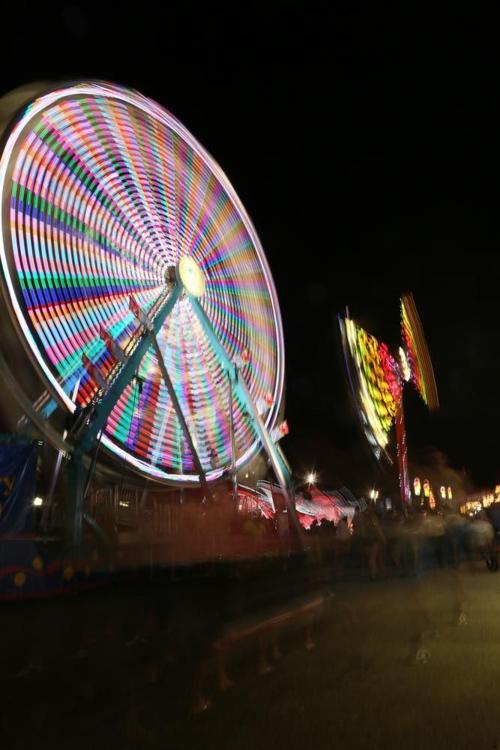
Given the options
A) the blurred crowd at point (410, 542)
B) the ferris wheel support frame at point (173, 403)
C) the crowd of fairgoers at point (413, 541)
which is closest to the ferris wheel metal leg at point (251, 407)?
the ferris wheel support frame at point (173, 403)

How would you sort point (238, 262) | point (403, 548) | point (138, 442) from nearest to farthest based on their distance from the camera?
1. point (403, 548)
2. point (138, 442)
3. point (238, 262)

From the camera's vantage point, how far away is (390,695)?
16.4 ft

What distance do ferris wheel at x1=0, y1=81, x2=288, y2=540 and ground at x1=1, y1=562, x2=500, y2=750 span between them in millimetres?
7064

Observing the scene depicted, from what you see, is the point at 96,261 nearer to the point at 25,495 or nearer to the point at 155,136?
the point at 155,136

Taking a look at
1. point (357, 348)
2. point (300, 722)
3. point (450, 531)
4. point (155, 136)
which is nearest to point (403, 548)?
point (450, 531)

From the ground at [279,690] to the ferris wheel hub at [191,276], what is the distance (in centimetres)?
1139

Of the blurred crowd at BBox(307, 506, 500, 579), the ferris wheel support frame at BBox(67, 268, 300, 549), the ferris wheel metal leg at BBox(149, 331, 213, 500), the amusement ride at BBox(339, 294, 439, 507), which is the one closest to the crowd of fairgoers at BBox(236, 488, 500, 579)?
the blurred crowd at BBox(307, 506, 500, 579)

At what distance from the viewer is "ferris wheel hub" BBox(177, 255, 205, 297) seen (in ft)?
61.4

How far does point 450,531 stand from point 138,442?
309 inches

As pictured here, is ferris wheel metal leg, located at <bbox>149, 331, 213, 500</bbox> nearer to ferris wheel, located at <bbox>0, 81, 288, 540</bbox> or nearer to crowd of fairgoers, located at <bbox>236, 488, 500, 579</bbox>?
ferris wheel, located at <bbox>0, 81, 288, 540</bbox>

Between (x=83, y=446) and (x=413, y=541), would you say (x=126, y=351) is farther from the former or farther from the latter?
(x=413, y=541)

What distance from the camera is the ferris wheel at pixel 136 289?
13844 millimetres

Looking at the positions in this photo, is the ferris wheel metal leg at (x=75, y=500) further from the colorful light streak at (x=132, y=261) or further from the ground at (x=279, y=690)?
the ground at (x=279, y=690)

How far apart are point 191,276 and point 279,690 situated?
48.3 ft
